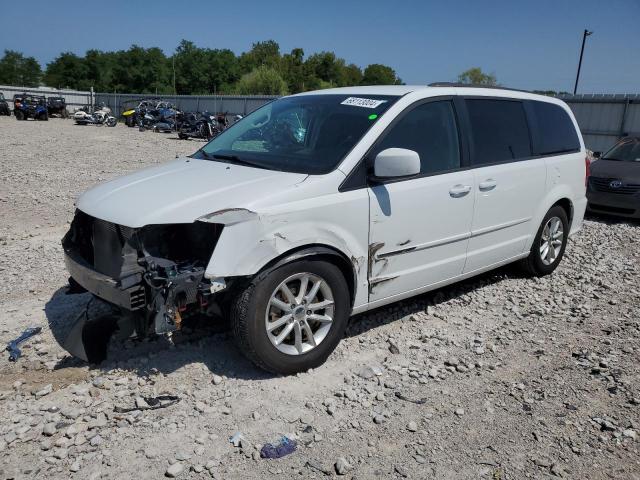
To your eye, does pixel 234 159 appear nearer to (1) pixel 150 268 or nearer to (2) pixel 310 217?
(2) pixel 310 217

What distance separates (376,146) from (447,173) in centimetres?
78

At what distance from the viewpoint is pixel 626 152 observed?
10219 mm

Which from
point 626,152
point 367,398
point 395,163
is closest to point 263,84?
point 626,152

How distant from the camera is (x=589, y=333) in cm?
453

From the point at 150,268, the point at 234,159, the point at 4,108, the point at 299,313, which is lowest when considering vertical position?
the point at 299,313

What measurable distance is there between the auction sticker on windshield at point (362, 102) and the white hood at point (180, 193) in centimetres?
93

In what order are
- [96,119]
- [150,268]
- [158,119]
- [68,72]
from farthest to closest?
[68,72] → [96,119] → [158,119] → [150,268]

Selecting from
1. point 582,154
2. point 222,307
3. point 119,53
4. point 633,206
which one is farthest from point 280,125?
point 119,53

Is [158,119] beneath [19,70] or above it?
beneath

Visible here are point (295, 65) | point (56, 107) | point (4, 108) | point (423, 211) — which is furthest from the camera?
point (295, 65)

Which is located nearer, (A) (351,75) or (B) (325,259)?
(B) (325,259)

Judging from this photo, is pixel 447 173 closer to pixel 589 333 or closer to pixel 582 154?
pixel 589 333

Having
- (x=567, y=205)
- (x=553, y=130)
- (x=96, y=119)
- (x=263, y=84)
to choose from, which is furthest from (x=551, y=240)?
(x=263, y=84)

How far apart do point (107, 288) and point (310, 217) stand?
4.40 ft
